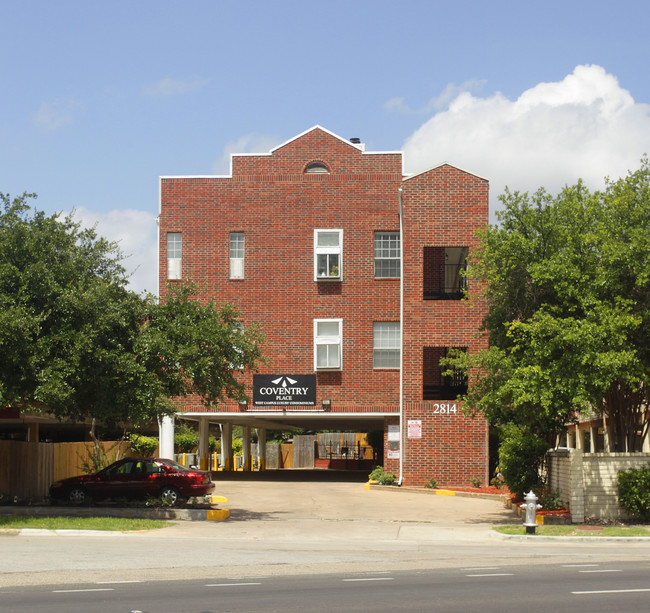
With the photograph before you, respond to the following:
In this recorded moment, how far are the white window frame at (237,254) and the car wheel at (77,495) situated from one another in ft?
41.9

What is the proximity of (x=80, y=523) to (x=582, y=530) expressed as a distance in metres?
11.7

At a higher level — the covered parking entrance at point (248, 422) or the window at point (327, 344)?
the window at point (327, 344)

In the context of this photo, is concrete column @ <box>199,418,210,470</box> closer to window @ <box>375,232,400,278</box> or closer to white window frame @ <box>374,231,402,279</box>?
window @ <box>375,232,400,278</box>

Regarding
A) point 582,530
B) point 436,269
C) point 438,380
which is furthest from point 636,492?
point 438,380

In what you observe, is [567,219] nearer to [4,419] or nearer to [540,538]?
[540,538]

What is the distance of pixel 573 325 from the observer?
20.4 metres

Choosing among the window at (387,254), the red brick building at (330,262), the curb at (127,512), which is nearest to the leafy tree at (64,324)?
the curb at (127,512)

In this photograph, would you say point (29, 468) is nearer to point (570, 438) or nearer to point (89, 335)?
point (89, 335)

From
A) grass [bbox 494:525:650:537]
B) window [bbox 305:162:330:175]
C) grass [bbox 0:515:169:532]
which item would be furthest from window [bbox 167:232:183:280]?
grass [bbox 494:525:650:537]

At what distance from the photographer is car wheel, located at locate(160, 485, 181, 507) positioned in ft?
83.4

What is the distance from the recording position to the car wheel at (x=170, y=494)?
25.4 metres

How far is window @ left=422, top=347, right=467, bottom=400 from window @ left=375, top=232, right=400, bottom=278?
15.5 ft

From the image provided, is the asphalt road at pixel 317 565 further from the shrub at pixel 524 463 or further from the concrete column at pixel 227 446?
the concrete column at pixel 227 446

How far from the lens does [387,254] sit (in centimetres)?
3569
